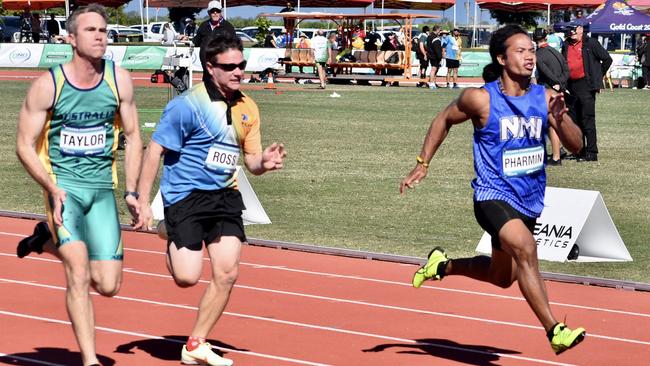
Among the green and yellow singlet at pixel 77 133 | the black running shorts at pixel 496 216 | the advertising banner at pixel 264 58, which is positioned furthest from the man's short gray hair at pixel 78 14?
the advertising banner at pixel 264 58

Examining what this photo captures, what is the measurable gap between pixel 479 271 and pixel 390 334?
904 millimetres

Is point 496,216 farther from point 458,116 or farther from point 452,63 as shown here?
point 452,63

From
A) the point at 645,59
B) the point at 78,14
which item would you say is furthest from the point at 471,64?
the point at 78,14

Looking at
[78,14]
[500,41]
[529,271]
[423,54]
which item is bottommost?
[423,54]

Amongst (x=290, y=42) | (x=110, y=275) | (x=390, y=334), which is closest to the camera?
(x=110, y=275)

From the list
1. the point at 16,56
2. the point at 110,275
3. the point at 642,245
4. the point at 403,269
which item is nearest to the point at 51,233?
the point at 110,275

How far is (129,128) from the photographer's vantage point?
23.9ft

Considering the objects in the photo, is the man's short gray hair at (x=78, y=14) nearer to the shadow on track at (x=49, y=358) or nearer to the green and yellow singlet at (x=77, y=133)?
the green and yellow singlet at (x=77, y=133)

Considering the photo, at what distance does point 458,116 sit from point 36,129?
247cm

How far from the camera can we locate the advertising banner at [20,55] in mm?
46125

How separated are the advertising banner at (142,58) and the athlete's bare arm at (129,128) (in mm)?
38547

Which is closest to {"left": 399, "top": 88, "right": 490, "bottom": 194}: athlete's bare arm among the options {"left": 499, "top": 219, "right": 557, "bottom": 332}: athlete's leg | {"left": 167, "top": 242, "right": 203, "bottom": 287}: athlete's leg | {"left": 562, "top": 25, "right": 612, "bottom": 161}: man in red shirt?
{"left": 499, "top": 219, "right": 557, "bottom": 332}: athlete's leg

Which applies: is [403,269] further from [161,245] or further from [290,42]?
[290,42]

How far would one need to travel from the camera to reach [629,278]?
11.0 metres
